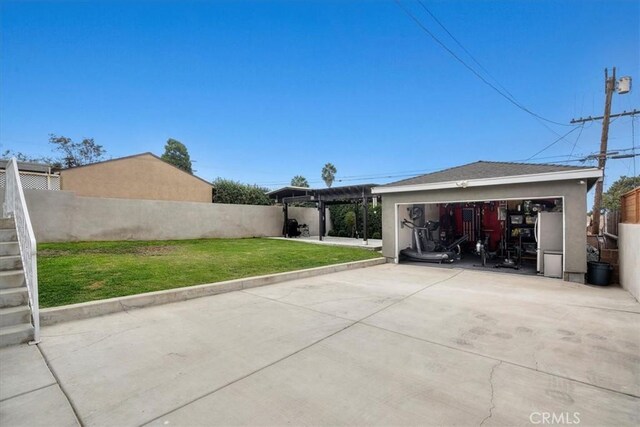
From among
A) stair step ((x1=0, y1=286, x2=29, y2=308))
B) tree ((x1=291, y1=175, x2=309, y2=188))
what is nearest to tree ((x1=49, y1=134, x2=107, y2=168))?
tree ((x1=291, y1=175, x2=309, y2=188))

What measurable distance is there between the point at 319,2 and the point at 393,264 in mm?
8311

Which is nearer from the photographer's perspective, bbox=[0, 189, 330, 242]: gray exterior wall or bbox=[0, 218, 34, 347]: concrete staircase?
bbox=[0, 218, 34, 347]: concrete staircase

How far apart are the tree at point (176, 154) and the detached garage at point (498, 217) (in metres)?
36.6

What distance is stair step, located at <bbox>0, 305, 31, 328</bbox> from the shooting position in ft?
10.6

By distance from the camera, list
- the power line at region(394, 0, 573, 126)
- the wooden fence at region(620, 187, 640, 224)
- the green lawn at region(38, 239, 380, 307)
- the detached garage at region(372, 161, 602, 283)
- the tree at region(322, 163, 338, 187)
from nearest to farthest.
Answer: the green lawn at region(38, 239, 380, 307)
the wooden fence at region(620, 187, 640, 224)
the power line at region(394, 0, 573, 126)
the detached garage at region(372, 161, 602, 283)
the tree at region(322, 163, 338, 187)

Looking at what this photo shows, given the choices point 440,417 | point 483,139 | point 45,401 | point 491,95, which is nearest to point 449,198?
point 491,95

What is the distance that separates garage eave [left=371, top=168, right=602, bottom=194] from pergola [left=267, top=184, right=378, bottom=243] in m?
3.36

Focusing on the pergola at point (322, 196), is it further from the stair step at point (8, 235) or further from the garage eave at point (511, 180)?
the stair step at point (8, 235)

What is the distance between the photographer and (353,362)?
276cm

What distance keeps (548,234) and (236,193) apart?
57.0 feet

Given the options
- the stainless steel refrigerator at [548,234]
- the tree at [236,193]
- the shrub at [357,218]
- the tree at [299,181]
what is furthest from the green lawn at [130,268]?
the tree at [299,181]

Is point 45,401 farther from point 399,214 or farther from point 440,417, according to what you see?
point 399,214

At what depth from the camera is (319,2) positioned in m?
8.09

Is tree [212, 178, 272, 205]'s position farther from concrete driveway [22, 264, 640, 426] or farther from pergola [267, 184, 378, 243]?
concrete driveway [22, 264, 640, 426]
